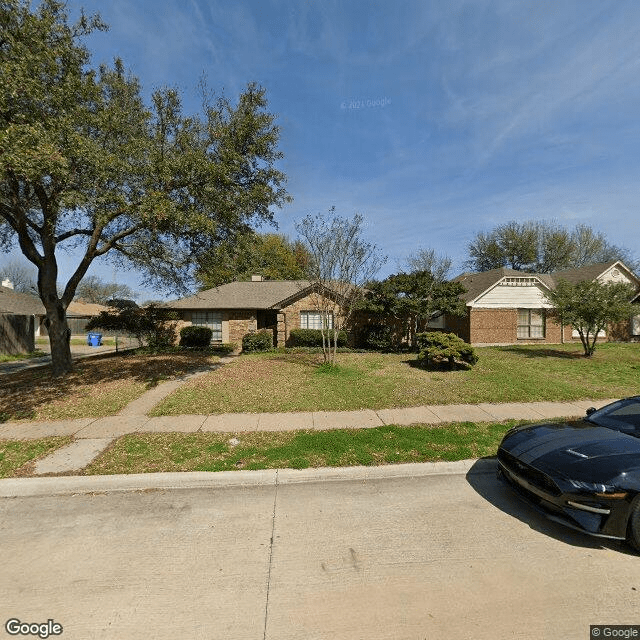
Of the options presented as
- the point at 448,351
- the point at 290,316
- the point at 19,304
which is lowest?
the point at 448,351

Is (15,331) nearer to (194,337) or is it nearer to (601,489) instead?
(194,337)

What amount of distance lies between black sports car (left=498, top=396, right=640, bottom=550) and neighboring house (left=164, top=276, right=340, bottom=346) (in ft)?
53.8

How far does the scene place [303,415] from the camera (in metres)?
7.67

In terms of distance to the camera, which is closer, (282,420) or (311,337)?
(282,420)

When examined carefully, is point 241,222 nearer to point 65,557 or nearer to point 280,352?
point 280,352

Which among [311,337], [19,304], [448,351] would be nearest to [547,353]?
[448,351]

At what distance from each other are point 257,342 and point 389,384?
10625mm

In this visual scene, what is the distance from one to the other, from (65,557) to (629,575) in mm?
5216

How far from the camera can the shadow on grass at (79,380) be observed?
8656 mm

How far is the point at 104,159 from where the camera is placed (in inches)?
316

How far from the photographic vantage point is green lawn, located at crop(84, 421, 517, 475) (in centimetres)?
532

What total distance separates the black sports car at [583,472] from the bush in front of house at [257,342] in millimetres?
15779

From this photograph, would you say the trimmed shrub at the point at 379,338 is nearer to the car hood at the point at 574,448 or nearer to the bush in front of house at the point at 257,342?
the bush in front of house at the point at 257,342

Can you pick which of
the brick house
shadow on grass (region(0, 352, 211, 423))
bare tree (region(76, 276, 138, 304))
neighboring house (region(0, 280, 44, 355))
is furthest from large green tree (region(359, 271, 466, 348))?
bare tree (region(76, 276, 138, 304))
